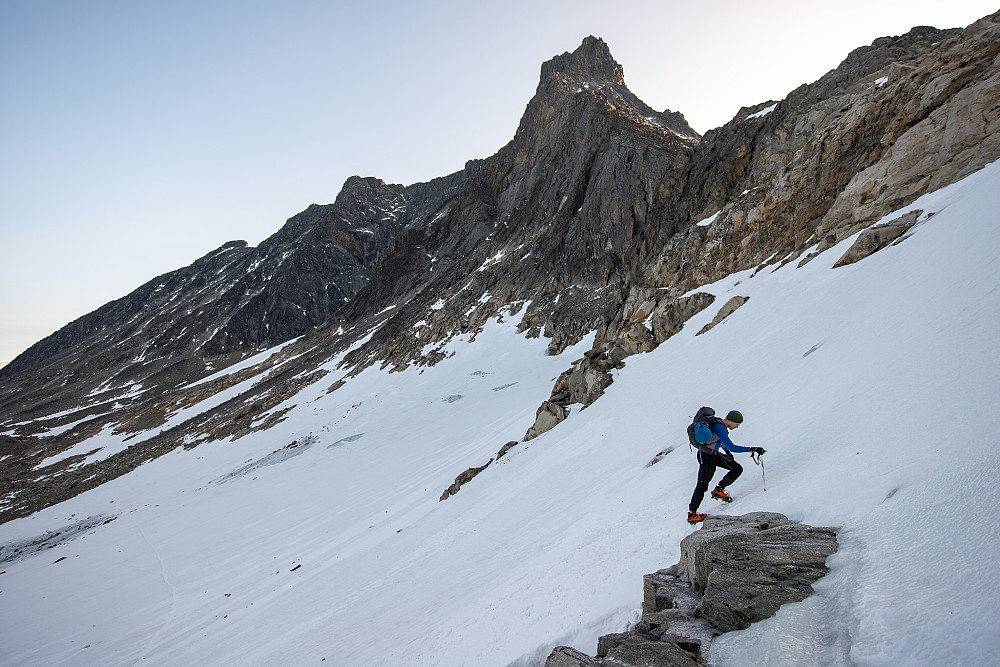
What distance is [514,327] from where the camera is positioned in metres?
40.3

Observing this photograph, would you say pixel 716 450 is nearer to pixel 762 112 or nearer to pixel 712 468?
pixel 712 468

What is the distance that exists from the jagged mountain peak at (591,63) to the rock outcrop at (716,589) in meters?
83.1

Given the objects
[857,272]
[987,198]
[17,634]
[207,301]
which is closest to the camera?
[987,198]

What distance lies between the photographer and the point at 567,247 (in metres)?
44.1

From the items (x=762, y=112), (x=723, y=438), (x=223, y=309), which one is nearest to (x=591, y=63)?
(x=762, y=112)

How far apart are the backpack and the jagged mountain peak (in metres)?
81.3

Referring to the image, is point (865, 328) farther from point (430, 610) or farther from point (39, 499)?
point (39, 499)

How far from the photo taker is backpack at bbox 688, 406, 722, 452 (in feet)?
18.6

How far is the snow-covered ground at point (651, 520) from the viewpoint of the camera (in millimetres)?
3152

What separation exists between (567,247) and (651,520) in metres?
39.8

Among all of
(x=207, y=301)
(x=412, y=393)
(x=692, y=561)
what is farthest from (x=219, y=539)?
(x=207, y=301)

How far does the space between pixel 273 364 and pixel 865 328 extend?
80.4 m

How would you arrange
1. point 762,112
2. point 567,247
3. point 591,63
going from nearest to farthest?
point 762,112
point 567,247
point 591,63

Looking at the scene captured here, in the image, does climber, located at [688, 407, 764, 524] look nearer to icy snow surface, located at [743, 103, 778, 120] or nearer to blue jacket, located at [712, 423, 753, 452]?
blue jacket, located at [712, 423, 753, 452]
